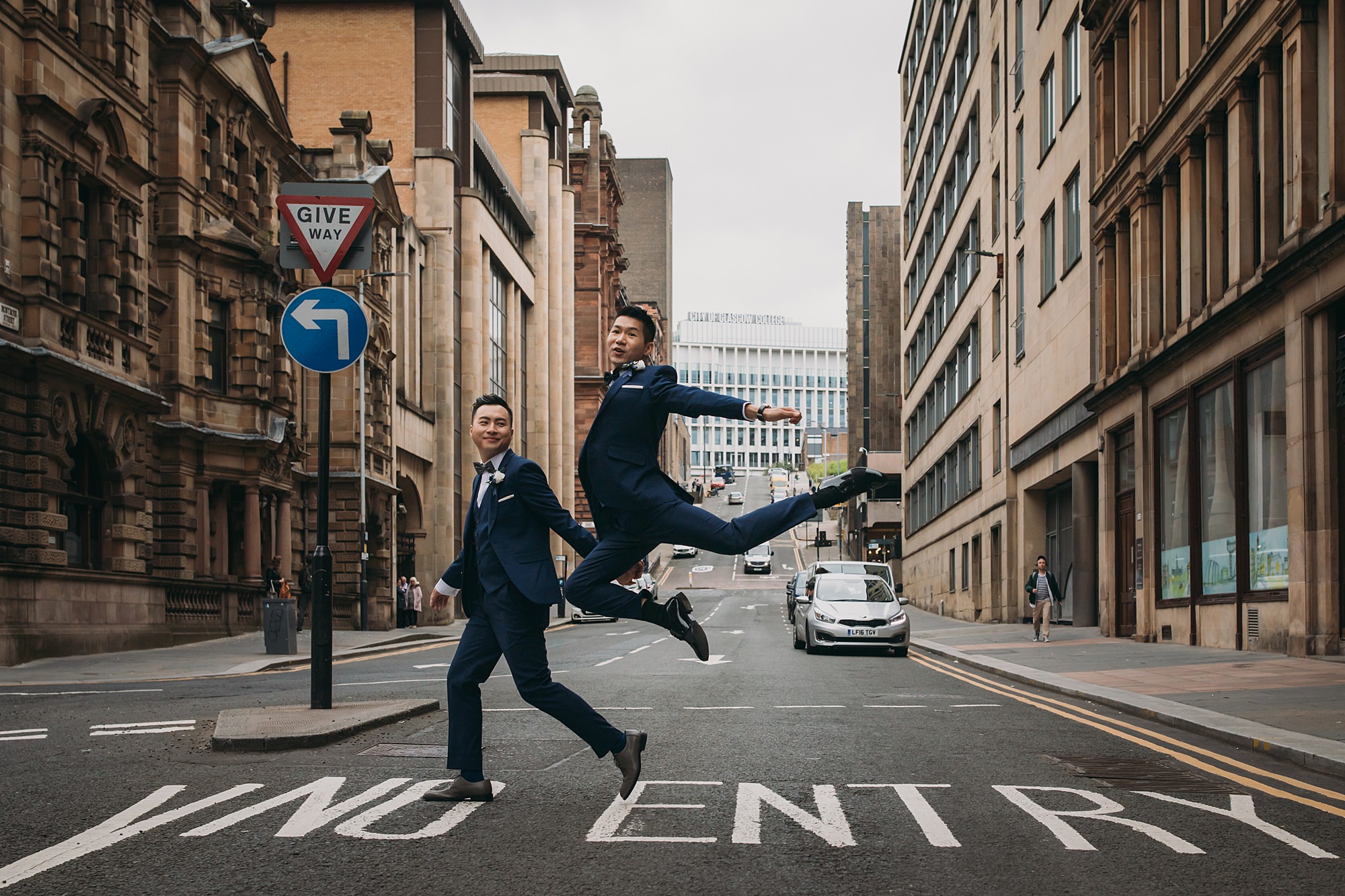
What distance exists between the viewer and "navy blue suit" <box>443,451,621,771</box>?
22.0 ft

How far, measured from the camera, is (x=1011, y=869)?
215 inches

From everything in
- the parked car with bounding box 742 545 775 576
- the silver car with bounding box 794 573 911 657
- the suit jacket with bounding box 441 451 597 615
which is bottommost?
the parked car with bounding box 742 545 775 576

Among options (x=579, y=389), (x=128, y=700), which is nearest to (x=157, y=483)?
(x=128, y=700)

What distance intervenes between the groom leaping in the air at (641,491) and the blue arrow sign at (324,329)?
4.96m

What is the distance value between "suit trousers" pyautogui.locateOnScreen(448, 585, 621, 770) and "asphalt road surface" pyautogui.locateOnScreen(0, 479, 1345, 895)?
34cm

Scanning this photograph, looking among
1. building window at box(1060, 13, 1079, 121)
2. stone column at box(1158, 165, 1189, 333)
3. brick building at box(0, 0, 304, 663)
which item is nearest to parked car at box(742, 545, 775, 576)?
brick building at box(0, 0, 304, 663)

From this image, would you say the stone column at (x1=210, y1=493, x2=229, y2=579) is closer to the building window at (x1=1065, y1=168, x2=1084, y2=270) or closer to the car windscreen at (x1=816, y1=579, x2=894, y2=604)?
the car windscreen at (x1=816, y1=579, x2=894, y2=604)

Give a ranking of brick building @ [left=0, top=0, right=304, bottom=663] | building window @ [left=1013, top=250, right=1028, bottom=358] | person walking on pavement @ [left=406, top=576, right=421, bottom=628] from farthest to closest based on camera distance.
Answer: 1. person walking on pavement @ [left=406, top=576, right=421, bottom=628]
2. building window @ [left=1013, top=250, right=1028, bottom=358]
3. brick building @ [left=0, top=0, right=304, bottom=663]

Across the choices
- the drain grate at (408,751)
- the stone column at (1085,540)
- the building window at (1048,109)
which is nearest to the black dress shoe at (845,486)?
the drain grate at (408,751)

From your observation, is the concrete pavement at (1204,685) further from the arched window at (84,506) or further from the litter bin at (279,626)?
the arched window at (84,506)

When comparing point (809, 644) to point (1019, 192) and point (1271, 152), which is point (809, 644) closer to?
point (1271, 152)

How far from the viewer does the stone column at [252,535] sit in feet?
115

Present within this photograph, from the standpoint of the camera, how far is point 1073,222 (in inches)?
1346

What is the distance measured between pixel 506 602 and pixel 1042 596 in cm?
2488
